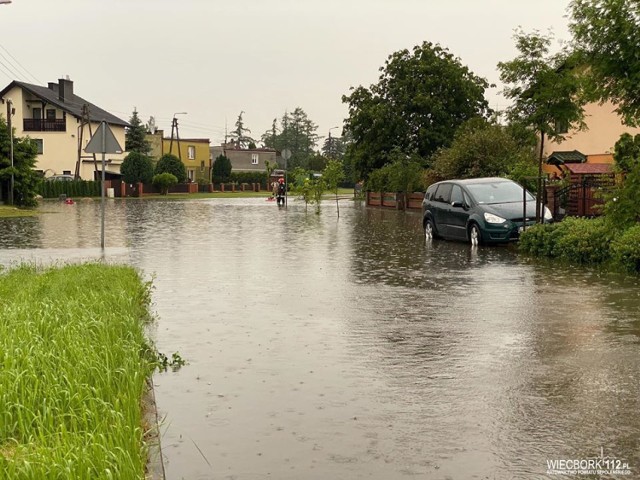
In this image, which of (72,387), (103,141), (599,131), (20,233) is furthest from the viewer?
(599,131)

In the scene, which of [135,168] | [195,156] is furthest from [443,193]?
[195,156]

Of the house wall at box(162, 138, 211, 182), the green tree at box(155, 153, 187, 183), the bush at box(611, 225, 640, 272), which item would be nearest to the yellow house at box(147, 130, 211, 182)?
the house wall at box(162, 138, 211, 182)

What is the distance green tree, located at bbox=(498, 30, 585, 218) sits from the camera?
20500mm

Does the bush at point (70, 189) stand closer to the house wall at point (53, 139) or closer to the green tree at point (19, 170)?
the house wall at point (53, 139)

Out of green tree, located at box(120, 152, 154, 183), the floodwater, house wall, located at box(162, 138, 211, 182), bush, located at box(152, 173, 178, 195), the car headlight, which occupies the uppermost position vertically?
house wall, located at box(162, 138, 211, 182)

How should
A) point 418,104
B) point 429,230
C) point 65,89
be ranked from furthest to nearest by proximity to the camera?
point 65,89 → point 418,104 → point 429,230

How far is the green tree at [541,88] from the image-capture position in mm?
20500

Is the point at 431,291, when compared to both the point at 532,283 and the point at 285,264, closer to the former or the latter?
the point at 532,283

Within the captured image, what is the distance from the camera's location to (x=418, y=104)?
51312 mm

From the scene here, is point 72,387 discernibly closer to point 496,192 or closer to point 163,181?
point 496,192

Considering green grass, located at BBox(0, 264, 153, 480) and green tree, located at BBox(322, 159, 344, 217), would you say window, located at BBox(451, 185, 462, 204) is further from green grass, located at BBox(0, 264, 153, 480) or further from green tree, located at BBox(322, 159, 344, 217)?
green tree, located at BBox(322, 159, 344, 217)

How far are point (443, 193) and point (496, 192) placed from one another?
1670mm

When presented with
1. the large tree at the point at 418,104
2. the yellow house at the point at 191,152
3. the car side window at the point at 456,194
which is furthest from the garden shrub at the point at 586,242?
the yellow house at the point at 191,152

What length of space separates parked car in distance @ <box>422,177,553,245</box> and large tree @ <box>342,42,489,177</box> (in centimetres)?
2852
